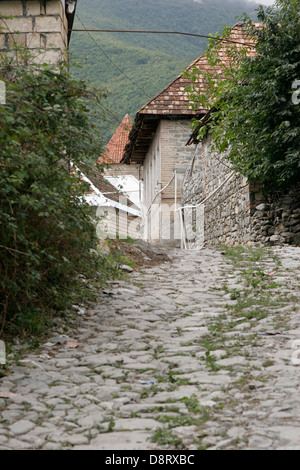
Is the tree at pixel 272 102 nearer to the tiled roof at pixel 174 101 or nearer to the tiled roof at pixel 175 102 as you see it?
the tiled roof at pixel 175 102

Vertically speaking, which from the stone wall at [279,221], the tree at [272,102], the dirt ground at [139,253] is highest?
the tree at [272,102]

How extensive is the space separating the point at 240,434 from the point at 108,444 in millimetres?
686

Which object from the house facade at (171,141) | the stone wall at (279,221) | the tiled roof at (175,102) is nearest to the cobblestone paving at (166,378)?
the stone wall at (279,221)

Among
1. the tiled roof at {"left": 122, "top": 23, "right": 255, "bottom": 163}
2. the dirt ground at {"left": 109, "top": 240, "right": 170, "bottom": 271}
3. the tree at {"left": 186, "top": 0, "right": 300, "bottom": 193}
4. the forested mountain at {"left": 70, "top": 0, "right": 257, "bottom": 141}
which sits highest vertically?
the forested mountain at {"left": 70, "top": 0, "right": 257, "bottom": 141}

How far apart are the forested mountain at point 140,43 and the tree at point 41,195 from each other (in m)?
0.43

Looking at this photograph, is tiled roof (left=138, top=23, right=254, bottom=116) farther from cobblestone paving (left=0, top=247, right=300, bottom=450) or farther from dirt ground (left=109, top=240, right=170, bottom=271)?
cobblestone paving (left=0, top=247, right=300, bottom=450)

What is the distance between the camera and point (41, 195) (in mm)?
4578

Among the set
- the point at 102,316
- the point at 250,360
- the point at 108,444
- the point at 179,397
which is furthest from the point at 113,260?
the point at 108,444

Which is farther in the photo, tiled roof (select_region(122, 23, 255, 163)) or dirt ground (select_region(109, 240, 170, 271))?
tiled roof (select_region(122, 23, 255, 163))

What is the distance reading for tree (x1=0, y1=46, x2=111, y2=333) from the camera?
4375 millimetres

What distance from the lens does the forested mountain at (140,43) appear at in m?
47.7

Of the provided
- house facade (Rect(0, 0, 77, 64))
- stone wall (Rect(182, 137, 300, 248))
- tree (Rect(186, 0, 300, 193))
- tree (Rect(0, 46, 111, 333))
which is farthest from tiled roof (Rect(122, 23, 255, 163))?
tree (Rect(0, 46, 111, 333))

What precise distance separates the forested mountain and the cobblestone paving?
215cm

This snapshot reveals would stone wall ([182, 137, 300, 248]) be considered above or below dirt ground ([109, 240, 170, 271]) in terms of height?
above
